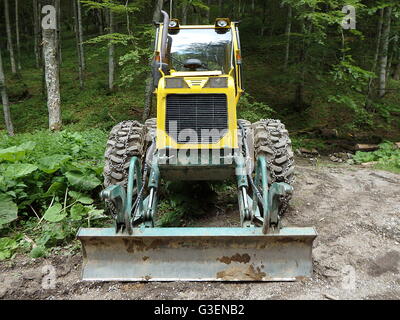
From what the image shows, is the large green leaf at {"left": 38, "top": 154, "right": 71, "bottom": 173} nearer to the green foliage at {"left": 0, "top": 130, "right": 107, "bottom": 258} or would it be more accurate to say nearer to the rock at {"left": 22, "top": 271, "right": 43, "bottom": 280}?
the green foliage at {"left": 0, "top": 130, "right": 107, "bottom": 258}

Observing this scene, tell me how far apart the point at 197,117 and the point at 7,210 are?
2595 mm

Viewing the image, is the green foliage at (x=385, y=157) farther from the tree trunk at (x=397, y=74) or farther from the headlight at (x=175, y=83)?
the tree trunk at (x=397, y=74)

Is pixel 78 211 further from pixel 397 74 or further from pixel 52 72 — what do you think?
pixel 397 74

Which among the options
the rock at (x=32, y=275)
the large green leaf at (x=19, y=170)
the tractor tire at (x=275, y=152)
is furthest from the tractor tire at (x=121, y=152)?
the tractor tire at (x=275, y=152)

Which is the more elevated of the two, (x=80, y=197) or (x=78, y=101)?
(x=80, y=197)

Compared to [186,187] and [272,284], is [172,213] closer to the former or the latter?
[186,187]

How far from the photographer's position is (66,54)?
1128 inches

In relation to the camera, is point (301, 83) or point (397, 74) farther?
point (397, 74)

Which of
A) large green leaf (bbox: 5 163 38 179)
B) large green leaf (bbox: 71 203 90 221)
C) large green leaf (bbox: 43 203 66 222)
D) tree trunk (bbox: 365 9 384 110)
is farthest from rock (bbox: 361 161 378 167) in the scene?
large green leaf (bbox: 5 163 38 179)

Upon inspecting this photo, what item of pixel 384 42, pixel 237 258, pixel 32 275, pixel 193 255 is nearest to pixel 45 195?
pixel 32 275

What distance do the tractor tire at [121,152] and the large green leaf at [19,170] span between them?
37.6 inches

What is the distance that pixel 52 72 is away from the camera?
34.9 ft

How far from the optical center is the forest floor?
3398 millimetres

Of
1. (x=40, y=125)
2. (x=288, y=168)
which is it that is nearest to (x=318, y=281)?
(x=288, y=168)
